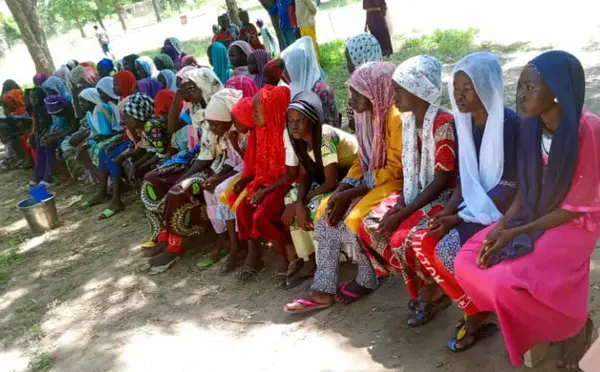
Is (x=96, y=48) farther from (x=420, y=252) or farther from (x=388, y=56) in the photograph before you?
(x=420, y=252)

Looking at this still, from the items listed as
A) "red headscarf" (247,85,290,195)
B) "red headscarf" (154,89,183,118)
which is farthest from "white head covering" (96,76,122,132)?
"red headscarf" (247,85,290,195)

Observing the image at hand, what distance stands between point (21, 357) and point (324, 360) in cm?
232

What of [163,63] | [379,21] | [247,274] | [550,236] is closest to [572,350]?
[550,236]

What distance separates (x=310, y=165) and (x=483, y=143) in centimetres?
135

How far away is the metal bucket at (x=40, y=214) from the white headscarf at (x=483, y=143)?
Result: 16.3 feet

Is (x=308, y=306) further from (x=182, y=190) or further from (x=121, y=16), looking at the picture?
(x=121, y=16)

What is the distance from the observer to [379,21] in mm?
9031

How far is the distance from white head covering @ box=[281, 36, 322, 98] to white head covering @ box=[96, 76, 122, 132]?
3.10 metres

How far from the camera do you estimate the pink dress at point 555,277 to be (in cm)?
219

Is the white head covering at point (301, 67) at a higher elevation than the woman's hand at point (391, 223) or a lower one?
higher

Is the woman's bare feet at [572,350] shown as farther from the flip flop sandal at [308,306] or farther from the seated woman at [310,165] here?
the seated woman at [310,165]

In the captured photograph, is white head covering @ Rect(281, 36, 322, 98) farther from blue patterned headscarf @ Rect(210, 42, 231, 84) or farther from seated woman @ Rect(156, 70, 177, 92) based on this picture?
seated woman @ Rect(156, 70, 177, 92)

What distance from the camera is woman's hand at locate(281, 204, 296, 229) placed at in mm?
3629

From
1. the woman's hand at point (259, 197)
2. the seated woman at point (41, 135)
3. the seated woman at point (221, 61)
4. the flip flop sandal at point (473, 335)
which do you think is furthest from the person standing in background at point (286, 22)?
the flip flop sandal at point (473, 335)
